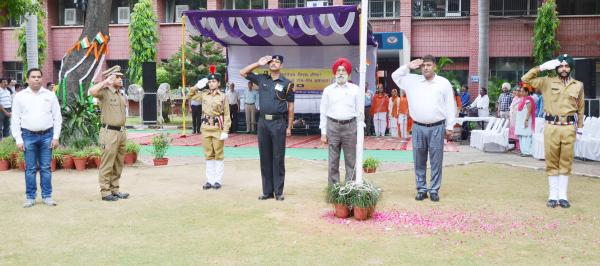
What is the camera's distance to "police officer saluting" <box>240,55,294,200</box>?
880 cm

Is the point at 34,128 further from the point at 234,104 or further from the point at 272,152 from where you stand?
the point at 234,104

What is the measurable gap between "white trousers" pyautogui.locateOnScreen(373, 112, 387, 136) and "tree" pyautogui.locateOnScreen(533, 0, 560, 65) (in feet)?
31.2

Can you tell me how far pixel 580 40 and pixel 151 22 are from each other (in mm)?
19328

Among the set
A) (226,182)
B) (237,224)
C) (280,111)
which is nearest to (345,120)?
(280,111)

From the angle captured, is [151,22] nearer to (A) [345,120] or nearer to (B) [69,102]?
(B) [69,102]

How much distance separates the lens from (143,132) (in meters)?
→ 21.8

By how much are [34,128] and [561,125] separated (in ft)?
22.1

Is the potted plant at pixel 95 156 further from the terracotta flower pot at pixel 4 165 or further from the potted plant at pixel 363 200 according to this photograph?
the potted plant at pixel 363 200

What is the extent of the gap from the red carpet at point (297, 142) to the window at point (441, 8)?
11048mm

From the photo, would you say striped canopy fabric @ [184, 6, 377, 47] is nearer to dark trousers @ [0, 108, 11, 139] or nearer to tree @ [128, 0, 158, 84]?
dark trousers @ [0, 108, 11, 139]

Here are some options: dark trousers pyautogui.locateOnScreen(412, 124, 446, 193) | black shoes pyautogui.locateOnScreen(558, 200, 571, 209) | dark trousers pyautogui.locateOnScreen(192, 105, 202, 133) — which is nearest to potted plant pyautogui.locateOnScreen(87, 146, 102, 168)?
dark trousers pyautogui.locateOnScreen(412, 124, 446, 193)

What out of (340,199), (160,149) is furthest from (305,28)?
(340,199)

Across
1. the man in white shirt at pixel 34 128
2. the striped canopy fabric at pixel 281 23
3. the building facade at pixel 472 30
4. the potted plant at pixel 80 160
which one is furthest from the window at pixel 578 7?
the man in white shirt at pixel 34 128

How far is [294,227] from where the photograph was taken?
7.18m
